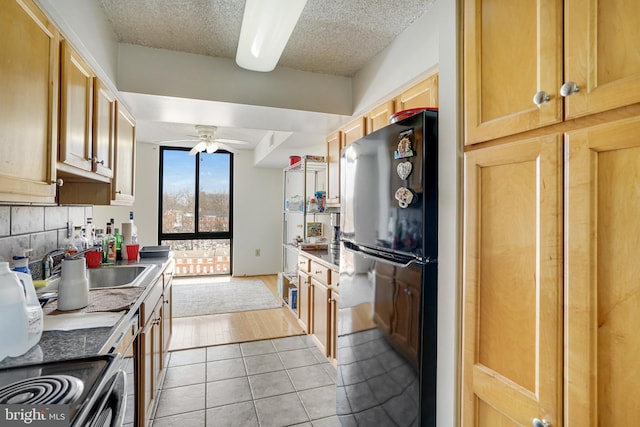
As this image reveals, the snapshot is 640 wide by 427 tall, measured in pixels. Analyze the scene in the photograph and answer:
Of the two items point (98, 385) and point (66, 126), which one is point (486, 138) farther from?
point (66, 126)

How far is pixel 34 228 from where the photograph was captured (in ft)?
6.07

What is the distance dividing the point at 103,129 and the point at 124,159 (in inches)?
21.5

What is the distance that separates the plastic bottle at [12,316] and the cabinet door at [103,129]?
0.98 meters

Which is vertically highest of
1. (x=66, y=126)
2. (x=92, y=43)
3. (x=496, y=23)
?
(x=92, y=43)

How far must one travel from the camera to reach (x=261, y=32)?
5.61 feet

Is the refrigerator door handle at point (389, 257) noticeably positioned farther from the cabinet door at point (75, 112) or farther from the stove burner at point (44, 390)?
the cabinet door at point (75, 112)

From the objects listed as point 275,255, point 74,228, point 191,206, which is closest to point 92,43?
point 74,228

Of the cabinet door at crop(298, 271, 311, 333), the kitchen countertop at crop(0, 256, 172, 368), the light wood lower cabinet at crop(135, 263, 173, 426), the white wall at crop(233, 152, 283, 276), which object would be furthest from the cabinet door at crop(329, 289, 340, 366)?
the white wall at crop(233, 152, 283, 276)

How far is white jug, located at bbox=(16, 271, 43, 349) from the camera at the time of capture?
3.23 feet

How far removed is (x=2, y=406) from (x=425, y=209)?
128 cm

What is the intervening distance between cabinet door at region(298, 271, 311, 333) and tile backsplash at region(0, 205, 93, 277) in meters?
2.01

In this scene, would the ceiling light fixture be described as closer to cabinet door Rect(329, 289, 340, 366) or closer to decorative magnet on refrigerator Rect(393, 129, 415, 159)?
decorative magnet on refrigerator Rect(393, 129, 415, 159)

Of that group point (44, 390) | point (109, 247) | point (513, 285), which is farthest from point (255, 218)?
point (513, 285)

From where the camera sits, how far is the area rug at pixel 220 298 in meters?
4.07
